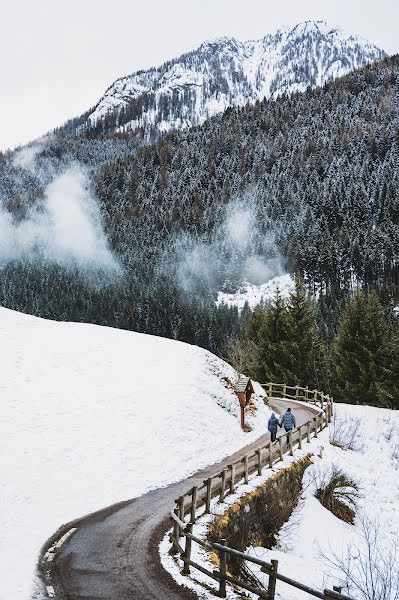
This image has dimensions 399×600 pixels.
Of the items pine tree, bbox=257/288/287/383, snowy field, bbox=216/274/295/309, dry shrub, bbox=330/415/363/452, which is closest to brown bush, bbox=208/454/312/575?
dry shrub, bbox=330/415/363/452

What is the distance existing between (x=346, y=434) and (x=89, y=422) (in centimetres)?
1636

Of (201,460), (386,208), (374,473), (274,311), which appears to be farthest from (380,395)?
(386,208)

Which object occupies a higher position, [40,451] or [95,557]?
[40,451]

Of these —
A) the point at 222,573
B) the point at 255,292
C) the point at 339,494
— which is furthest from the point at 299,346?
the point at 255,292

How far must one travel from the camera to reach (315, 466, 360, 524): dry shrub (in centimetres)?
2002

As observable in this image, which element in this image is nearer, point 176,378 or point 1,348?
point 1,348

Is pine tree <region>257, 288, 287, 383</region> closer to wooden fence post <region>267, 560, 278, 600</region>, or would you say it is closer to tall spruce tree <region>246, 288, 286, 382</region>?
tall spruce tree <region>246, 288, 286, 382</region>

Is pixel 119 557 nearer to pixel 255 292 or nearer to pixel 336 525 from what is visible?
pixel 336 525

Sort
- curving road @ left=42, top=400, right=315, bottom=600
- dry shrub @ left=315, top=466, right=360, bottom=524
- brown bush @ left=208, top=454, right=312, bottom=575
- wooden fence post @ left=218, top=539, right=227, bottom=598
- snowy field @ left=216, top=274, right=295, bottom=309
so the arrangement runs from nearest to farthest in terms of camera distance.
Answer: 1. wooden fence post @ left=218, top=539, right=227, bottom=598
2. curving road @ left=42, top=400, right=315, bottom=600
3. brown bush @ left=208, top=454, right=312, bottom=575
4. dry shrub @ left=315, top=466, right=360, bottom=524
5. snowy field @ left=216, top=274, right=295, bottom=309

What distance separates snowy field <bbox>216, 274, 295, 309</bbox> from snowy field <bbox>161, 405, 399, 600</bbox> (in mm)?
139721

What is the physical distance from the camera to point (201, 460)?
23.7m

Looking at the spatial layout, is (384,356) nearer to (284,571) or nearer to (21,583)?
(284,571)

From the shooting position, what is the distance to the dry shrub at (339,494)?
20016 mm

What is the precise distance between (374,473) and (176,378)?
43.9 ft
